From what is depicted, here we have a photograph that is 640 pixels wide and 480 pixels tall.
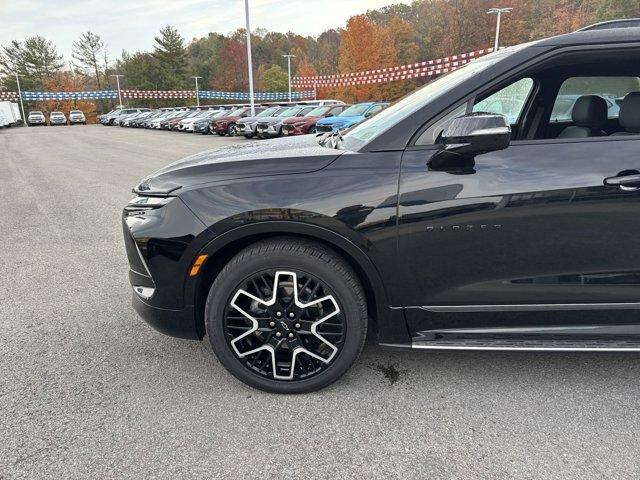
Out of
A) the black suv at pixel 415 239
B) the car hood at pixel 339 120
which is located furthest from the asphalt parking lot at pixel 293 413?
the car hood at pixel 339 120

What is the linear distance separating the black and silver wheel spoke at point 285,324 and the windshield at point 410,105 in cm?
79

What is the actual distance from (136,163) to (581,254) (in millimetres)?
12200

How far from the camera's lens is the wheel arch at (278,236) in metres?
2.27

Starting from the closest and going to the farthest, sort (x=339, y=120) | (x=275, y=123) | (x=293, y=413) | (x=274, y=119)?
(x=293, y=413) → (x=339, y=120) → (x=275, y=123) → (x=274, y=119)

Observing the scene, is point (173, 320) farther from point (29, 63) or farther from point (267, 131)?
point (29, 63)

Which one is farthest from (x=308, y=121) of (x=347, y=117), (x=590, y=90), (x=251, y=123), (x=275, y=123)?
(x=590, y=90)

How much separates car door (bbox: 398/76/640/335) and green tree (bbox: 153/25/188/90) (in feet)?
250

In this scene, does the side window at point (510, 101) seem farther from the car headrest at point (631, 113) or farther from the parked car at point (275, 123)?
the parked car at point (275, 123)

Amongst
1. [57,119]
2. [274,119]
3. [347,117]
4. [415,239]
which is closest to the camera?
[415,239]

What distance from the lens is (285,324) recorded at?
2398mm

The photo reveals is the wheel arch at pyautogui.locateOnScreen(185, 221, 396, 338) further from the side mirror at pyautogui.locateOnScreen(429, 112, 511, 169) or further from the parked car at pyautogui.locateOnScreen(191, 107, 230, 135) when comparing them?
the parked car at pyautogui.locateOnScreen(191, 107, 230, 135)

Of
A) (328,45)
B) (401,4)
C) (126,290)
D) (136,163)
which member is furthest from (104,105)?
(126,290)

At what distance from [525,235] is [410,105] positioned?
92 centimetres

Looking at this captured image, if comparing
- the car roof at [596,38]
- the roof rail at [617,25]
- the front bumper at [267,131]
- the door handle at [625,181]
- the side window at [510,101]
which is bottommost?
the front bumper at [267,131]
